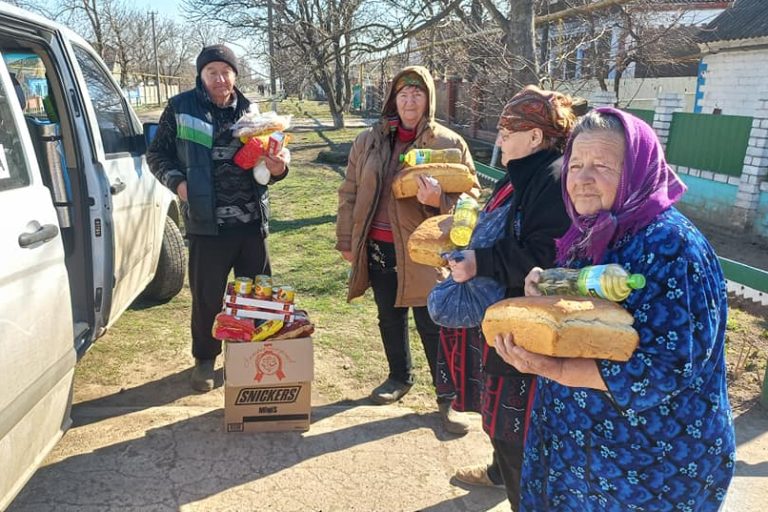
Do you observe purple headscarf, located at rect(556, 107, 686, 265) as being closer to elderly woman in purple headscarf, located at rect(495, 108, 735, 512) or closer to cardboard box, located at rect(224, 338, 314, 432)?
elderly woman in purple headscarf, located at rect(495, 108, 735, 512)

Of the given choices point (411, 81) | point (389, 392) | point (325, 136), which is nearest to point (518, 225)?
point (411, 81)

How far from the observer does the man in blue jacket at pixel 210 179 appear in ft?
10.4

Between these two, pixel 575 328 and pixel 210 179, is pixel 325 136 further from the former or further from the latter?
pixel 575 328

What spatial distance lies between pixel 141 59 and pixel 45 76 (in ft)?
145

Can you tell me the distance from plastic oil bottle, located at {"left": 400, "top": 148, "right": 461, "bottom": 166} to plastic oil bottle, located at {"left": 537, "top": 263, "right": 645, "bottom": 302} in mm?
1435

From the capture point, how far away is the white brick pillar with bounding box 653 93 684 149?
930 cm

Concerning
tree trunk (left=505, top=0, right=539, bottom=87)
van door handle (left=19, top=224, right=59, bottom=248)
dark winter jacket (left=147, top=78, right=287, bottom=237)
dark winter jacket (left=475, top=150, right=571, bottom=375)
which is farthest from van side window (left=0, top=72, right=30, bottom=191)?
tree trunk (left=505, top=0, right=539, bottom=87)

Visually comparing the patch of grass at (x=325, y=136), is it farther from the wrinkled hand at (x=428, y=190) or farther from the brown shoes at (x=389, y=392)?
the wrinkled hand at (x=428, y=190)

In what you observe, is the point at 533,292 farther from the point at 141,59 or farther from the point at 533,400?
the point at 141,59

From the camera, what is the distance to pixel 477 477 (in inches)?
105

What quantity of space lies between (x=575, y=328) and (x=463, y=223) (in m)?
0.83

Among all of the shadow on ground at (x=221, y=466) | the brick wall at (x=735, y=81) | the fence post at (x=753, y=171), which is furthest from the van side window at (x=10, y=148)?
the brick wall at (x=735, y=81)

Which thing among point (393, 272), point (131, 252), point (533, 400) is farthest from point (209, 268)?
point (533, 400)

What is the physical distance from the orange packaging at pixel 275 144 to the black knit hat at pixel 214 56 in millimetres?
478
